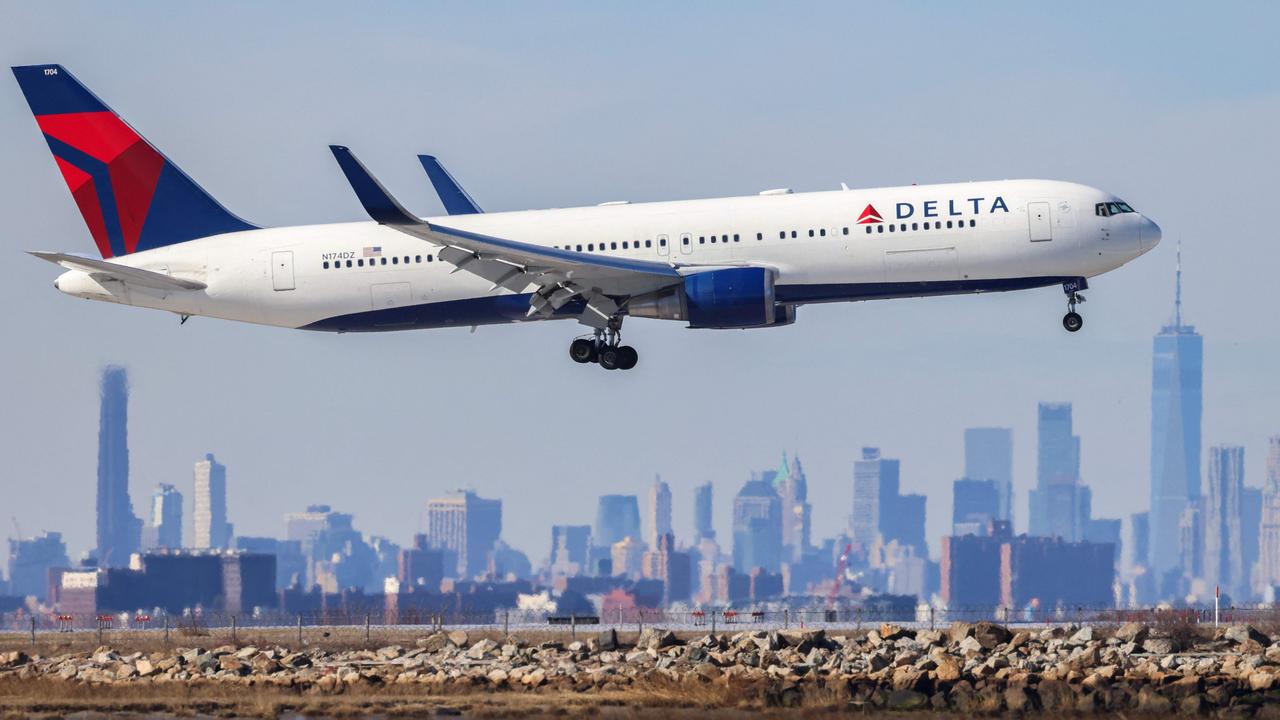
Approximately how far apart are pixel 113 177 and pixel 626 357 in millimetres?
17806

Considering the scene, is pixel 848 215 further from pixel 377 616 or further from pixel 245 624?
pixel 245 624

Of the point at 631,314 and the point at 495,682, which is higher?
the point at 631,314

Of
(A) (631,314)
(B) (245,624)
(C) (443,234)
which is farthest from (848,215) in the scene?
(B) (245,624)

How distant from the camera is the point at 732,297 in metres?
60.7

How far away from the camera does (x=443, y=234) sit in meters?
59.4

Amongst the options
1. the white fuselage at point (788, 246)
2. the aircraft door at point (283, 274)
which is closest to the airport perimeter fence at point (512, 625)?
the white fuselage at point (788, 246)

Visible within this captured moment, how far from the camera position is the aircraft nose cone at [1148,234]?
204 feet

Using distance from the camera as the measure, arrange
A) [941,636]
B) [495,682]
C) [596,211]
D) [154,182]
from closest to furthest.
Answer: [495,682] → [941,636] → [596,211] → [154,182]

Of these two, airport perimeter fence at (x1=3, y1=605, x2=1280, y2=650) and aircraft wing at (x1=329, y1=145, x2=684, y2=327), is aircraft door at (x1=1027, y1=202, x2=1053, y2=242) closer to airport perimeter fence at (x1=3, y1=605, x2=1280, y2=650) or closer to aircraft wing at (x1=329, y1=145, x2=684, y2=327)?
aircraft wing at (x1=329, y1=145, x2=684, y2=327)

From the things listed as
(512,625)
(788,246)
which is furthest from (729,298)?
(512,625)

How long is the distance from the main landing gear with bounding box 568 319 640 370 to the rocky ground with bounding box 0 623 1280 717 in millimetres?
10139

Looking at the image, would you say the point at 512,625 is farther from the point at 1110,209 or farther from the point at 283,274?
the point at 1110,209

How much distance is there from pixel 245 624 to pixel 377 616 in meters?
10.5

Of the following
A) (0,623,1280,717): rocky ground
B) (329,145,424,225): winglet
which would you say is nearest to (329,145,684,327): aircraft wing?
(329,145,424,225): winglet
